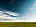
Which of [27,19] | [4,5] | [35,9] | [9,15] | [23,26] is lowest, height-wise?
[23,26]

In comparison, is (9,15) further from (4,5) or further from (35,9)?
(35,9)

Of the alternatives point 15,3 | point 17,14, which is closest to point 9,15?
point 17,14

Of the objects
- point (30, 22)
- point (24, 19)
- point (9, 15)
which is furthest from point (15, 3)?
point (30, 22)

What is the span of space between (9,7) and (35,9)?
1.97 feet

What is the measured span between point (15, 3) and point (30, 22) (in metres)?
0.55

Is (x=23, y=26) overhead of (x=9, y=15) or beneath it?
beneath

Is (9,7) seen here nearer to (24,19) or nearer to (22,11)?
(22,11)

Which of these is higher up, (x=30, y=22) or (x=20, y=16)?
(x=20, y=16)

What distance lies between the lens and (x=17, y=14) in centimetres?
104

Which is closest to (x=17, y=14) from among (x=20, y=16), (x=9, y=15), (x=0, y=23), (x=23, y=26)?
(x=20, y=16)

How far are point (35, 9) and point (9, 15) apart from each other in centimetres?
61

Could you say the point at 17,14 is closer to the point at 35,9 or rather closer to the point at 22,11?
the point at 22,11

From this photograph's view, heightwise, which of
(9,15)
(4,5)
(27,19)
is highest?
(4,5)

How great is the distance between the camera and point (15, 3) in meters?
1.05
